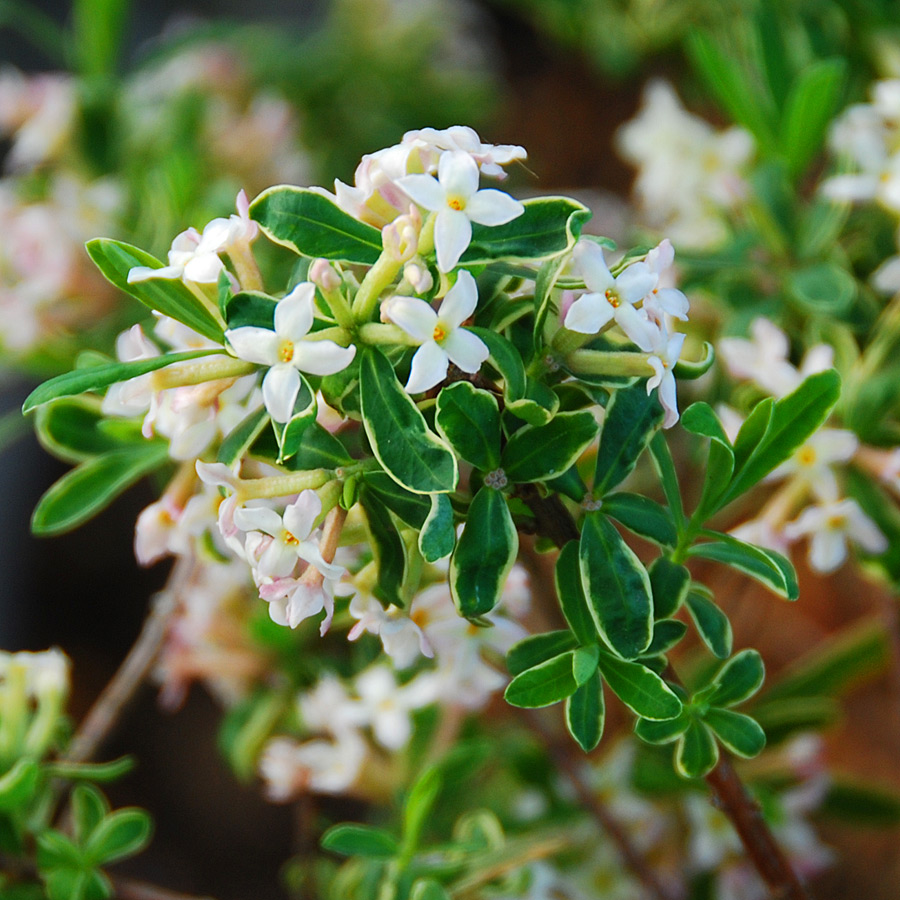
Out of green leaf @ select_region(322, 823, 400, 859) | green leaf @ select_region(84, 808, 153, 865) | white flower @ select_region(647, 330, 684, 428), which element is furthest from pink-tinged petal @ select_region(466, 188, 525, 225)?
green leaf @ select_region(84, 808, 153, 865)

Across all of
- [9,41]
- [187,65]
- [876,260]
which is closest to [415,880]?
[876,260]

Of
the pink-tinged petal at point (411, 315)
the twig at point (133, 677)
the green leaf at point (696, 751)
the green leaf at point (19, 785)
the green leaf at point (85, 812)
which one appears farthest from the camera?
the twig at point (133, 677)

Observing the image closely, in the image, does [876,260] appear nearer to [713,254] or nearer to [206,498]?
[713,254]

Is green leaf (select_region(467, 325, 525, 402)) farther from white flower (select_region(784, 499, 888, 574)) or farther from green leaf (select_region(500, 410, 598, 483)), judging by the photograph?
white flower (select_region(784, 499, 888, 574))

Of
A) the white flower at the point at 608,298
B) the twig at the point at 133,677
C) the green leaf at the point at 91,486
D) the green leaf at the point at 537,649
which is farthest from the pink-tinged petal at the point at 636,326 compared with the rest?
the twig at the point at 133,677

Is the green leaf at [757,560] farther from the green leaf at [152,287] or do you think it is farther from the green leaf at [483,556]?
the green leaf at [152,287]

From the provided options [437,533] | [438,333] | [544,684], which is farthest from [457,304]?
[544,684]
